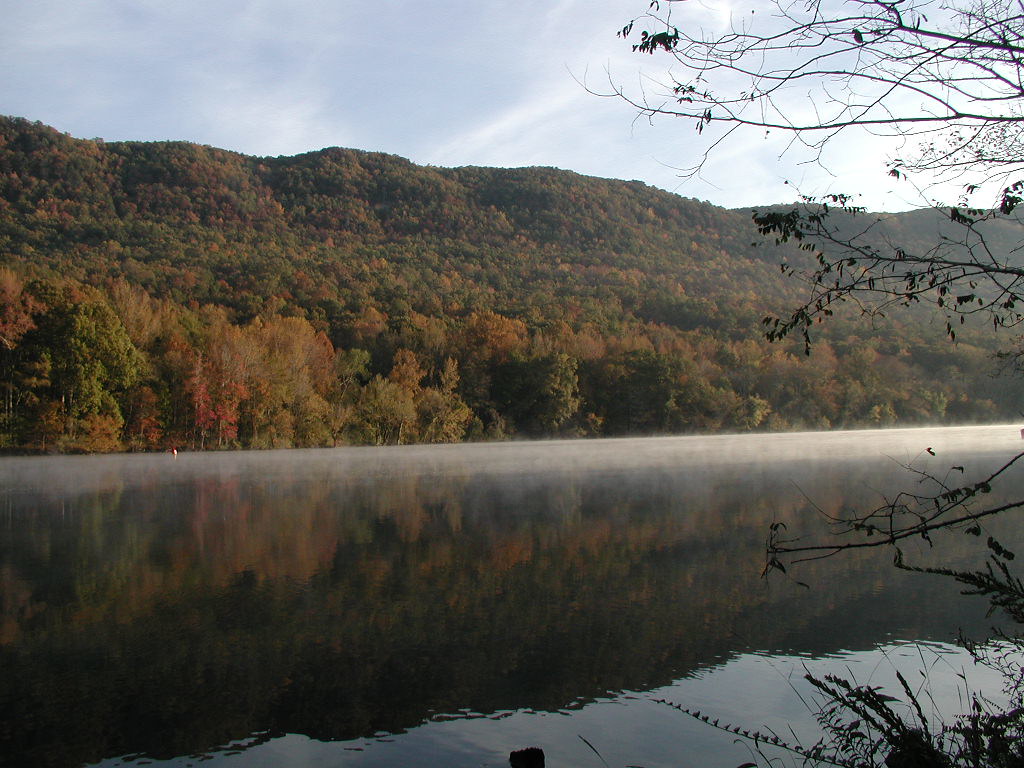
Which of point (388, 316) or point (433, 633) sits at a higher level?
point (388, 316)

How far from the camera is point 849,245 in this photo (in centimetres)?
495

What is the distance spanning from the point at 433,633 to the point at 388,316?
211 ft

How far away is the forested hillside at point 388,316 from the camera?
5000 cm

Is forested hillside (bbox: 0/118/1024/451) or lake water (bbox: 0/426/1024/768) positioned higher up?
forested hillside (bbox: 0/118/1024/451)

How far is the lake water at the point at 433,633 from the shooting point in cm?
658

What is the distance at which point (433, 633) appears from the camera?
30.4 ft

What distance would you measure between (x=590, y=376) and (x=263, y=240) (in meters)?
39.2

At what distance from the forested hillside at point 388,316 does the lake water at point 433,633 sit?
31.5 m

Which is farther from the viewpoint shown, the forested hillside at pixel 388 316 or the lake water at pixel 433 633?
the forested hillside at pixel 388 316

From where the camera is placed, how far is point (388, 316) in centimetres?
7225

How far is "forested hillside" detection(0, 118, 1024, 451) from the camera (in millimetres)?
50000

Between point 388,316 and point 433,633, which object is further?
point 388,316

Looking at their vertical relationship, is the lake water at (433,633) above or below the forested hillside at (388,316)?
below

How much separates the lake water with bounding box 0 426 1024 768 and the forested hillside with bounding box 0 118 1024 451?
3150cm
